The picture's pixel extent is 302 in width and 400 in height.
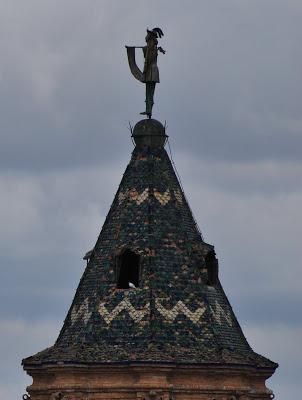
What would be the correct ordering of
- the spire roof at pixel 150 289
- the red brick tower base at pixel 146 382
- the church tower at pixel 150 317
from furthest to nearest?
the spire roof at pixel 150 289 → the church tower at pixel 150 317 → the red brick tower base at pixel 146 382

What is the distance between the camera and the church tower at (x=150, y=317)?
6419 centimetres

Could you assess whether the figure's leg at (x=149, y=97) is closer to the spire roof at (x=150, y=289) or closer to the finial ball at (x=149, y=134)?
the spire roof at (x=150, y=289)

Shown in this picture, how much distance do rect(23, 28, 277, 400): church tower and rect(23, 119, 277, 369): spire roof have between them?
0.03 m

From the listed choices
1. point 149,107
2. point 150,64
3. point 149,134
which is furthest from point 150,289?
point 150,64

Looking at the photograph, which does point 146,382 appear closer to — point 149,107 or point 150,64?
point 149,107

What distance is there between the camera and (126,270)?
2623 inches

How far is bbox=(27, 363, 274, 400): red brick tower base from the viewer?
63.8 m

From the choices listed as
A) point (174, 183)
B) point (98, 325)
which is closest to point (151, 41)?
point (174, 183)

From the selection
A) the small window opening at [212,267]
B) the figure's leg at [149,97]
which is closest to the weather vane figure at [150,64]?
the figure's leg at [149,97]

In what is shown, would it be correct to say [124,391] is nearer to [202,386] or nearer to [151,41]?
[202,386]

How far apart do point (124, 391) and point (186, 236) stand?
18.0ft

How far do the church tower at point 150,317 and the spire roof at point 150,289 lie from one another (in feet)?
0.09

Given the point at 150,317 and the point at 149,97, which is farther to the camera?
the point at 149,97

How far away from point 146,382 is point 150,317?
83.5 inches
